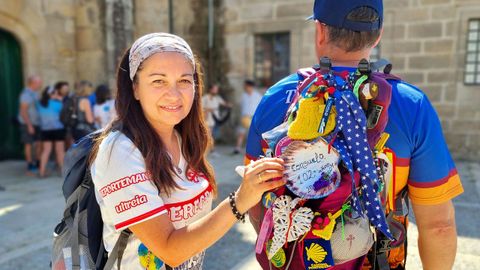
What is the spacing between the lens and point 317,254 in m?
1.24

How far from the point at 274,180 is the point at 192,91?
52 centimetres

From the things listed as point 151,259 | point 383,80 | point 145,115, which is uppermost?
point 383,80

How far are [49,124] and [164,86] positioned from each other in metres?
5.95

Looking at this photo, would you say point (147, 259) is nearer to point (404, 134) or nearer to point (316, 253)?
point (316, 253)

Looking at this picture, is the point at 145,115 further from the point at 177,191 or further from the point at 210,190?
the point at 210,190

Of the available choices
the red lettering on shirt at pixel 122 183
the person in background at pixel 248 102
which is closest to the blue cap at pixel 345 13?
the red lettering on shirt at pixel 122 183

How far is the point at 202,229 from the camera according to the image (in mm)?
1222

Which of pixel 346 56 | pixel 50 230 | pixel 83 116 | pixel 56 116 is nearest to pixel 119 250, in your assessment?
pixel 346 56

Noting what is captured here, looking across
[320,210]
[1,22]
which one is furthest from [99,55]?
[320,210]

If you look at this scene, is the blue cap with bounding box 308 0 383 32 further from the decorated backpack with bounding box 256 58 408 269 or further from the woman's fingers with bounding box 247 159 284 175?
the woman's fingers with bounding box 247 159 284 175

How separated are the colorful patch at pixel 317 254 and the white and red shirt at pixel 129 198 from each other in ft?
1.41

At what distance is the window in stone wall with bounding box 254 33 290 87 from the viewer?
9.14 meters

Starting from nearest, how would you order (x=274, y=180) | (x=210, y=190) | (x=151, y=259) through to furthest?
1. (x=274, y=180)
2. (x=151, y=259)
3. (x=210, y=190)

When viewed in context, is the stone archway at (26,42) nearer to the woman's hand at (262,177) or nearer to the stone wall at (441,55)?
the stone wall at (441,55)
